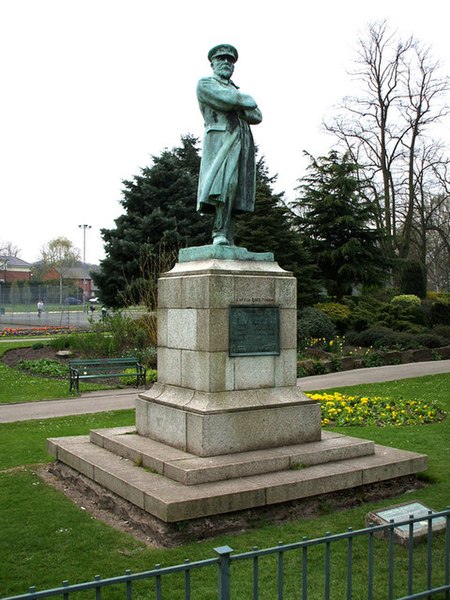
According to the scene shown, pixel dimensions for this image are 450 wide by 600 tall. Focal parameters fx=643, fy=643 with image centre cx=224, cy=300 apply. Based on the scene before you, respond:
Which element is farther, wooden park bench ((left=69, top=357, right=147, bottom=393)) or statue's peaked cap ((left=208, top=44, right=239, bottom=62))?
wooden park bench ((left=69, top=357, right=147, bottom=393))

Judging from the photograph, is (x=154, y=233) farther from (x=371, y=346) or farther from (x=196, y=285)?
(x=196, y=285)

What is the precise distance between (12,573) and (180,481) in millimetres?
1740

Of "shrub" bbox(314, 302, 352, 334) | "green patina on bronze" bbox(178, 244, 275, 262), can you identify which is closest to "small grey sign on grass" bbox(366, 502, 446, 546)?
"green patina on bronze" bbox(178, 244, 275, 262)

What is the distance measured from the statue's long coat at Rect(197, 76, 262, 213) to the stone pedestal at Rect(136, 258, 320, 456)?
0.85 metres

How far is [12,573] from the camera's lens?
5.20 meters

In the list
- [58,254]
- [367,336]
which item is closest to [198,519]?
[367,336]

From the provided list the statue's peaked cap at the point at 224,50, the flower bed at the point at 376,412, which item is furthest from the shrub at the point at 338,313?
the statue's peaked cap at the point at 224,50

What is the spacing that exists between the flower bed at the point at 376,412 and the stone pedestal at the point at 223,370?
3509mm

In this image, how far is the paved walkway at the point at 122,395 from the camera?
12.7 m

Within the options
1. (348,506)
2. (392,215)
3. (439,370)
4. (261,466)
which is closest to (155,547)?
(261,466)

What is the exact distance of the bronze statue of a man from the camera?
7535 mm

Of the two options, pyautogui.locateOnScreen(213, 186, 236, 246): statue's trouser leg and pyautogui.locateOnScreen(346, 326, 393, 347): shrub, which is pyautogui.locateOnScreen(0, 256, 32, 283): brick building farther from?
pyautogui.locateOnScreen(213, 186, 236, 246): statue's trouser leg

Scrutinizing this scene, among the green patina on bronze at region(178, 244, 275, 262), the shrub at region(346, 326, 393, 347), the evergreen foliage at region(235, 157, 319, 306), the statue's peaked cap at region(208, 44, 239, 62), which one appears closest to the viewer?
the green patina on bronze at region(178, 244, 275, 262)

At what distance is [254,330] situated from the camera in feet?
23.9
